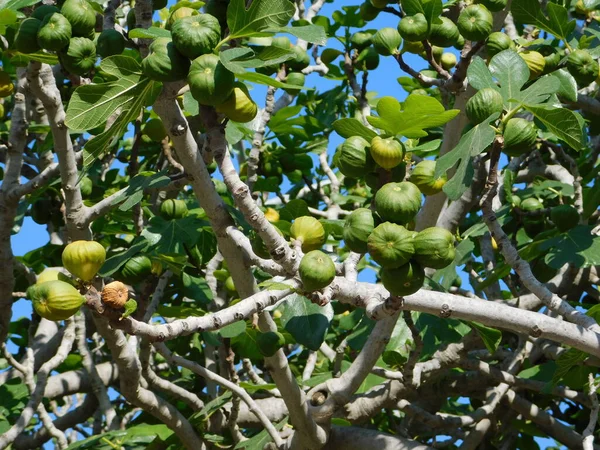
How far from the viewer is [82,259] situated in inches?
74.1

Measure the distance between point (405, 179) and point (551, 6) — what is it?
3.64ft

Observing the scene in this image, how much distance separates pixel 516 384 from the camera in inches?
146

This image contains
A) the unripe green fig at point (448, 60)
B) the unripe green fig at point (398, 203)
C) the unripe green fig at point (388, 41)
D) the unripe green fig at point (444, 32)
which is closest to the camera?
the unripe green fig at point (398, 203)

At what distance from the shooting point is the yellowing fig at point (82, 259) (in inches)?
74.0

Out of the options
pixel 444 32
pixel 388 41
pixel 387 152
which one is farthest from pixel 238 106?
pixel 388 41

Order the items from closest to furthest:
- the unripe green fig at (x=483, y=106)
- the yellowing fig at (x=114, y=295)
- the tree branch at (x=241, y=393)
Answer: the yellowing fig at (x=114, y=295) → the unripe green fig at (x=483, y=106) → the tree branch at (x=241, y=393)

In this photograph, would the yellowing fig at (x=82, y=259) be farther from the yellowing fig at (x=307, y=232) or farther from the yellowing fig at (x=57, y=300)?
the yellowing fig at (x=307, y=232)

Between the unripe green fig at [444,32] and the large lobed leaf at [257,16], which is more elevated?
the unripe green fig at [444,32]

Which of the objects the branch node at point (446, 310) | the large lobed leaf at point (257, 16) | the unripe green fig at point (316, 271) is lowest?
the branch node at point (446, 310)

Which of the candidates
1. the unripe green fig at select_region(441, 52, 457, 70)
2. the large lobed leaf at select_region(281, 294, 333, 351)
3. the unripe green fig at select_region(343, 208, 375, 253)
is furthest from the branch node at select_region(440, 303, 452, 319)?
the unripe green fig at select_region(441, 52, 457, 70)

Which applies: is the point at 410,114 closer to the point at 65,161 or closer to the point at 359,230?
the point at 359,230

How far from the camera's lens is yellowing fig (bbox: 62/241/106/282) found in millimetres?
1880

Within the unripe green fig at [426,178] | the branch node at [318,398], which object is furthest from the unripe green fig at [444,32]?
the branch node at [318,398]

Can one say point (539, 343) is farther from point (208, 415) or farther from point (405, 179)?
point (405, 179)
